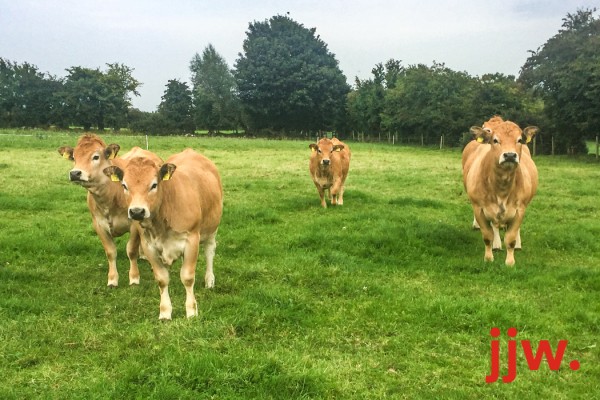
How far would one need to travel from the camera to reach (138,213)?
505cm

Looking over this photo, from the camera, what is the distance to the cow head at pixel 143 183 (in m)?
5.12

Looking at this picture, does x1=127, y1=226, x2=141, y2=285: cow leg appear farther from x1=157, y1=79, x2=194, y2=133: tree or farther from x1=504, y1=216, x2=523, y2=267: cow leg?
x1=157, y1=79, x2=194, y2=133: tree

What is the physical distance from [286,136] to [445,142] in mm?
20555

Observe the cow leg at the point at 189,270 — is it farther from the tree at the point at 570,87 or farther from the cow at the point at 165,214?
the tree at the point at 570,87

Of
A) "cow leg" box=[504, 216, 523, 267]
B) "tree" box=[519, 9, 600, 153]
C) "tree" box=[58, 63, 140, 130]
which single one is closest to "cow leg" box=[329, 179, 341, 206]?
"cow leg" box=[504, 216, 523, 267]

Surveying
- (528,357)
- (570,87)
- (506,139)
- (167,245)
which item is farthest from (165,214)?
(570,87)

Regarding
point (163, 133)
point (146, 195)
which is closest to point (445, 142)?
point (163, 133)

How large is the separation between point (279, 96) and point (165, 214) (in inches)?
2200

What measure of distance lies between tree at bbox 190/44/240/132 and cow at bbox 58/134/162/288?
191 feet

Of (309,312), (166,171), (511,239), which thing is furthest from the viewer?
(511,239)

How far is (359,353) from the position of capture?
192 inches

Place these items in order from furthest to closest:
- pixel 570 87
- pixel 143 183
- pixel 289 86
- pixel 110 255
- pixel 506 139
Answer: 1. pixel 289 86
2. pixel 570 87
3. pixel 506 139
4. pixel 110 255
5. pixel 143 183

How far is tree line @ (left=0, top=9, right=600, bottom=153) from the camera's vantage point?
155ft

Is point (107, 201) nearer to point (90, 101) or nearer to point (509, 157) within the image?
point (509, 157)
